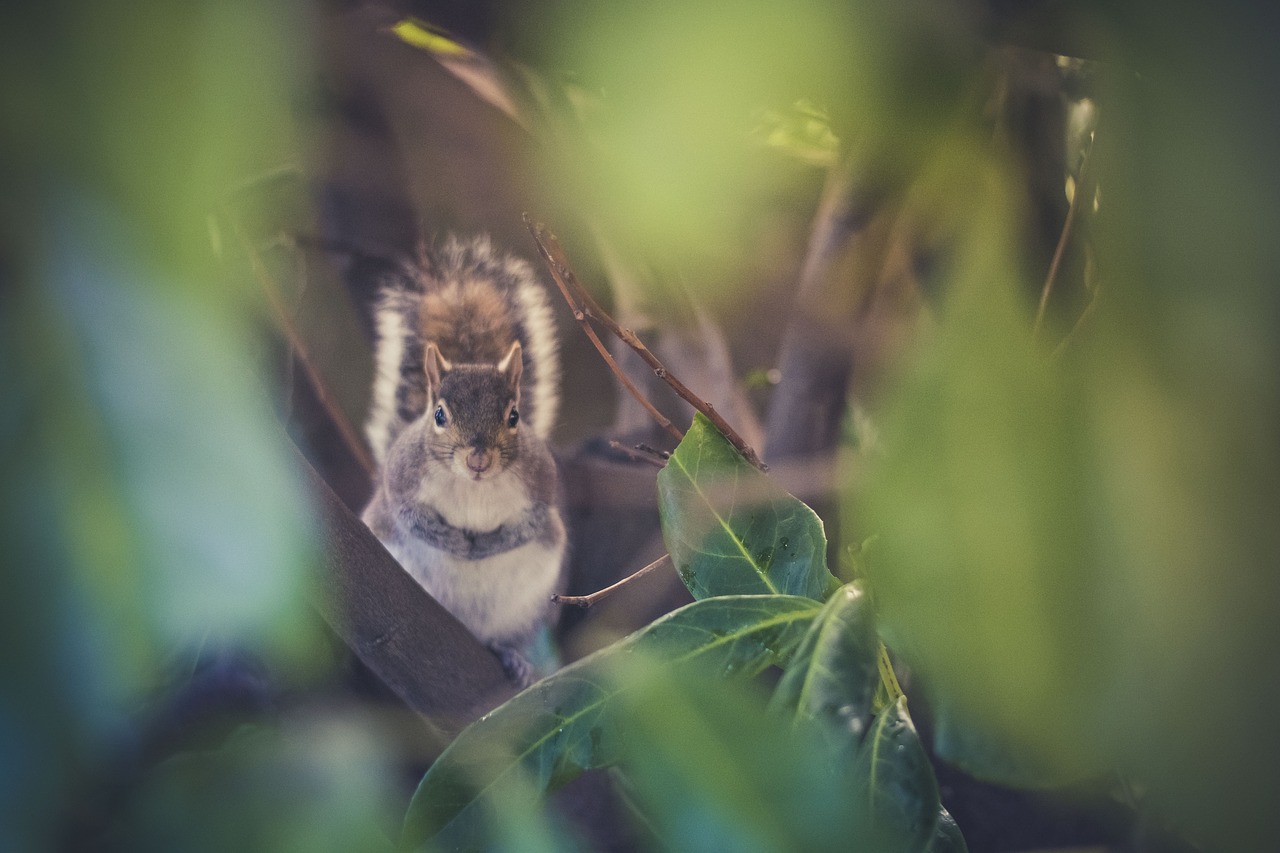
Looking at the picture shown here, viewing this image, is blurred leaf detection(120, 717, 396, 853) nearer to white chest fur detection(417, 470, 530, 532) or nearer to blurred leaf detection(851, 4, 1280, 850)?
white chest fur detection(417, 470, 530, 532)

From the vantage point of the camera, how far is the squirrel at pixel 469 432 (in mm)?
574

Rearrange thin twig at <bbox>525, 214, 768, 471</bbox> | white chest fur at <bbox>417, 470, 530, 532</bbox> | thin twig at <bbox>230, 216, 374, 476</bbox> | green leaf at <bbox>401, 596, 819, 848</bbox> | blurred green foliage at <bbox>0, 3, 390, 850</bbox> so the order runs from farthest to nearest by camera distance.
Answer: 1. white chest fur at <bbox>417, 470, 530, 532</bbox>
2. thin twig at <bbox>230, 216, 374, 476</bbox>
3. thin twig at <bbox>525, 214, 768, 471</bbox>
4. green leaf at <bbox>401, 596, 819, 848</bbox>
5. blurred green foliage at <bbox>0, 3, 390, 850</bbox>

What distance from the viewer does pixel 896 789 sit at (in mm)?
273

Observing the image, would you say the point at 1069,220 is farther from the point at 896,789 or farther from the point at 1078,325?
the point at 896,789

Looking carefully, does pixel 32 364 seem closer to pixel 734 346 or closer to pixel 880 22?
pixel 880 22

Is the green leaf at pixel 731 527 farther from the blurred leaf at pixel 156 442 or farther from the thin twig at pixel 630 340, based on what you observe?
the blurred leaf at pixel 156 442

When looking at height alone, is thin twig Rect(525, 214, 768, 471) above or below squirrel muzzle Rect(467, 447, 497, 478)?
above

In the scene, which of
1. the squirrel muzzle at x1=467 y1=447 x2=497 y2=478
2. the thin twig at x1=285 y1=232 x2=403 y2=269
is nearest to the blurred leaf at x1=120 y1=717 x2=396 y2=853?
the squirrel muzzle at x1=467 y1=447 x2=497 y2=478

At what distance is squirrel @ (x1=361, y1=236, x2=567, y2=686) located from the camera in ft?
1.88

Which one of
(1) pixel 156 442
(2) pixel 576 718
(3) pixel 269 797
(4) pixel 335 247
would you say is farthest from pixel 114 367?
(4) pixel 335 247

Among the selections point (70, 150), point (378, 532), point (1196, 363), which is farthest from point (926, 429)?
point (378, 532)

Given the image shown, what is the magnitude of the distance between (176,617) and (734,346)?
19.7 inches

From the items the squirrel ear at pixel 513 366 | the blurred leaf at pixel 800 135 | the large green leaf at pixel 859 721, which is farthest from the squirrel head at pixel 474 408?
the large green leaf at pixel 859 721

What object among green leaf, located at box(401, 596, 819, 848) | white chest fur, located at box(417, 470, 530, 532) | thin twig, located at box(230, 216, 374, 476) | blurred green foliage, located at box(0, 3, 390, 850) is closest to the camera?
blurred green foliage, located at box(0, 3, 390, 850)
